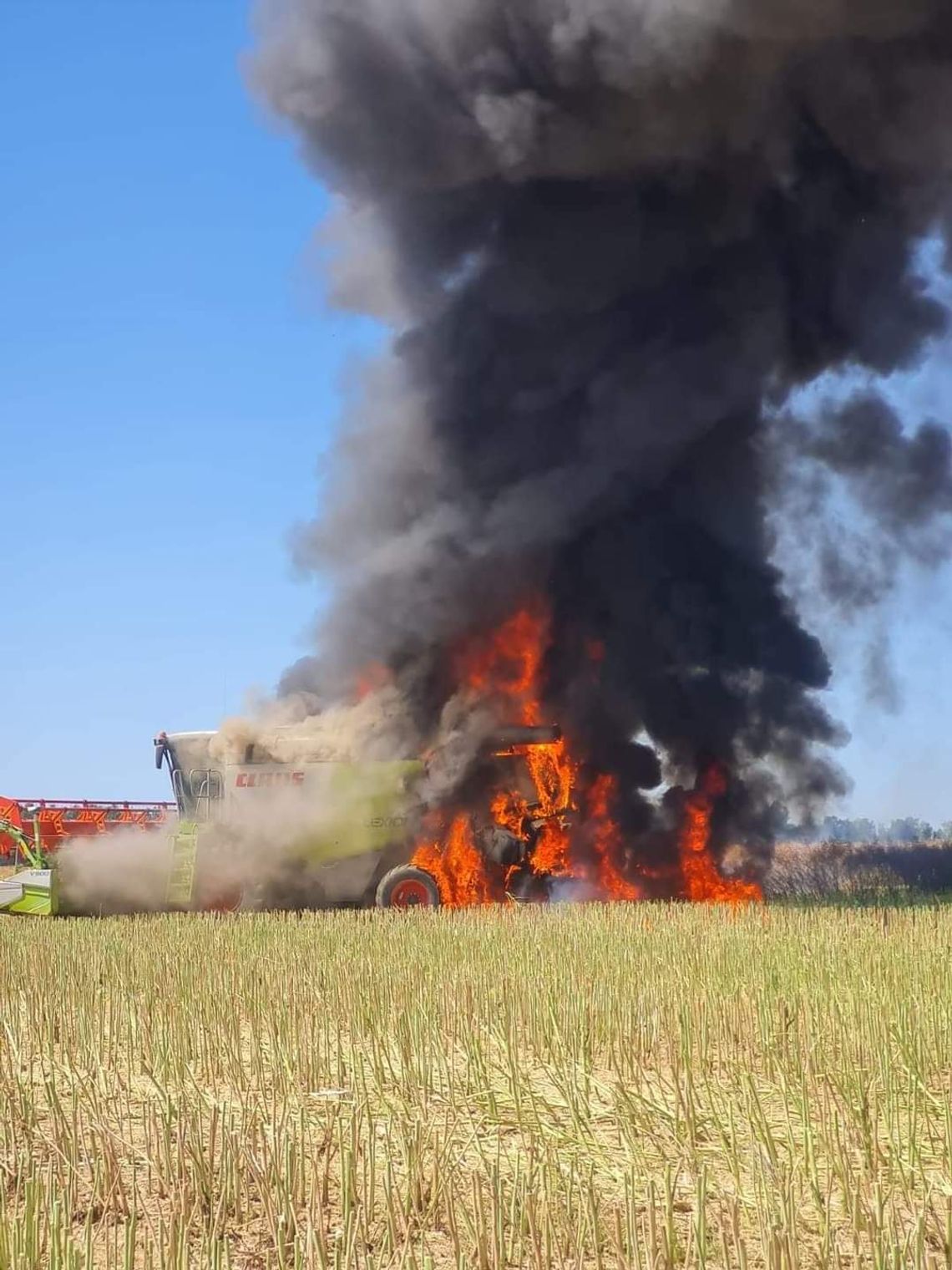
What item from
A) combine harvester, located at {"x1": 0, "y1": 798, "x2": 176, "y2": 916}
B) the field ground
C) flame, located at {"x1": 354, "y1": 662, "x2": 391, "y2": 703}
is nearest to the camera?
the field ground

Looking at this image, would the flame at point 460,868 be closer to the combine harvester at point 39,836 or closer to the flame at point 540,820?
the flame at point 540,820

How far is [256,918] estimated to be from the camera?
16.7 metres

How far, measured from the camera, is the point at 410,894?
1858cm

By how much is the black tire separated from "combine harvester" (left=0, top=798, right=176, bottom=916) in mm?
3377

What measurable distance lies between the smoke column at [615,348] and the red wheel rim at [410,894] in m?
2.83

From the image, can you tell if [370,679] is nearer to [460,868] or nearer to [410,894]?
[460,868]

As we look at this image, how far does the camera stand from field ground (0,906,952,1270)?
15.7 ft

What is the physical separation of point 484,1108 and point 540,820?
13075 millimetres

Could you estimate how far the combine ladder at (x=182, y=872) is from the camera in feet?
60.5

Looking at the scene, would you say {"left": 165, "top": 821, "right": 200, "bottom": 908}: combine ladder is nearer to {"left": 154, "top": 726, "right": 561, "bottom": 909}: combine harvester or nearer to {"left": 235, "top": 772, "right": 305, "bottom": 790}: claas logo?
Answer: {"left": 154, "top": 726, "right": 561, "bottom": 909}: combine harvester

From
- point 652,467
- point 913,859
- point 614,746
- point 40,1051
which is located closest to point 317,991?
point 40,1051

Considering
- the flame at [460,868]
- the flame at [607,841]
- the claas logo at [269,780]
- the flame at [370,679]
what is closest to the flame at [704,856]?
the flame at [607,841]

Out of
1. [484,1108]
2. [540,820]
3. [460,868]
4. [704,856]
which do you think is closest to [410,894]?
[460,868]

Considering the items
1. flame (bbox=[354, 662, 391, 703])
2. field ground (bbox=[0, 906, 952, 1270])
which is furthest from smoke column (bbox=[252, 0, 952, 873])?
field ground (bbox=[0, 906, 952, 1270])
